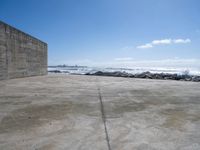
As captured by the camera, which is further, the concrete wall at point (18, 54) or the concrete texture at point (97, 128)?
the concrete wall at point (18, 54)

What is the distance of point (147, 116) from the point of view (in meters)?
2.30

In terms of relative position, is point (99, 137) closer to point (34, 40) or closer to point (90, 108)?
point (90, 108)

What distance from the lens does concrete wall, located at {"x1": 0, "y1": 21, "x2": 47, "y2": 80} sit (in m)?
6.80

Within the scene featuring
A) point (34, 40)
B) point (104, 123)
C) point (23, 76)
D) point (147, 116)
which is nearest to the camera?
point (104, 123)

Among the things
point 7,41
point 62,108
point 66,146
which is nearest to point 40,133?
point 66,146

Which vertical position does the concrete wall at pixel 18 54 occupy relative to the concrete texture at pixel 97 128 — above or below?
above

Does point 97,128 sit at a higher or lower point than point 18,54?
lower

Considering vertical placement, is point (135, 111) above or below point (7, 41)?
below

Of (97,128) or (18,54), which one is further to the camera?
(18,54)

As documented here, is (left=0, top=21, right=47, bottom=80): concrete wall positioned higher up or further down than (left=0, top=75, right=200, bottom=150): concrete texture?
higher up

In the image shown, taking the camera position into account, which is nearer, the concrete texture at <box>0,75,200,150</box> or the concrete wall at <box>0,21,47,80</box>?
the concrete texture at <box>0,75,200,150</box>

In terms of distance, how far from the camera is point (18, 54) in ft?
26.6

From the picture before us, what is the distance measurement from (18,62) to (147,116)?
746 cm

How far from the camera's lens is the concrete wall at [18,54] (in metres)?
6.80
